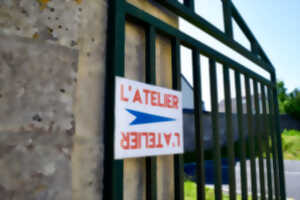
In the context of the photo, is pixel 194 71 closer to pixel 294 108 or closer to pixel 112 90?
pixel 112 90

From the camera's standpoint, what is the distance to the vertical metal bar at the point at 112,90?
0.90 metres

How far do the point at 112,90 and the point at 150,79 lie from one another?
250 mm

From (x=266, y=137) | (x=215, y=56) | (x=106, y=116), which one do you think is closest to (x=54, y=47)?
(x=106, y=116)

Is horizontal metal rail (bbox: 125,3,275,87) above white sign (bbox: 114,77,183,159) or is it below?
above

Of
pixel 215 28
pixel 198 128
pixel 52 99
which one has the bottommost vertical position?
pixel 198 128

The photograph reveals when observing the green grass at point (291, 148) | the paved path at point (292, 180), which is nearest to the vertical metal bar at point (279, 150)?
the paved path at point (292, 180)

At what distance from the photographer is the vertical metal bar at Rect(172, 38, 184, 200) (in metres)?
1.19

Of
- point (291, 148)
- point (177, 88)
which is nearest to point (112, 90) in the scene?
point (177, 88)

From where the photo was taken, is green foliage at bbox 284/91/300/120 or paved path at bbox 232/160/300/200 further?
green foliage at bbox 284/91/300/120

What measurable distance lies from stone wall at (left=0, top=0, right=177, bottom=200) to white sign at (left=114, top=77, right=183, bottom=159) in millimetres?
91

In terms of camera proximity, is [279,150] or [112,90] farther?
[279,150]

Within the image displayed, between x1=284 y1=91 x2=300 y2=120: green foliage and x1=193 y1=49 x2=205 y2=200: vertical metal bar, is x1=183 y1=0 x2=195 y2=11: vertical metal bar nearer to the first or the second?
x1=193 y1=49 x2=205 y2=200: vertical metal bar

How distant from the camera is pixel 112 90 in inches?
37.8

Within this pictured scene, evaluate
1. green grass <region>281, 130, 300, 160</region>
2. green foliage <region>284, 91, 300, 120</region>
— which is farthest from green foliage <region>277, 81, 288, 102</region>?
green grass <region>281, 130, 300, 160</region>
